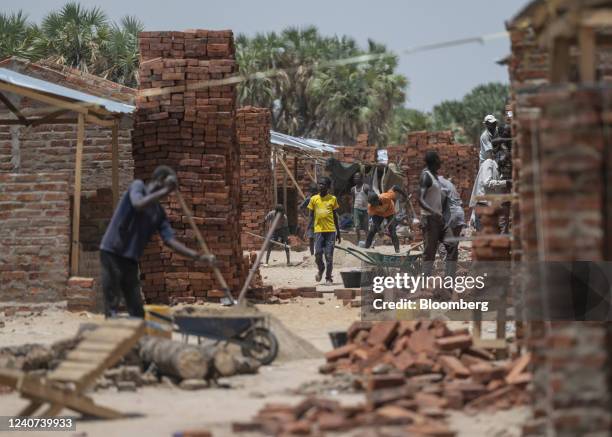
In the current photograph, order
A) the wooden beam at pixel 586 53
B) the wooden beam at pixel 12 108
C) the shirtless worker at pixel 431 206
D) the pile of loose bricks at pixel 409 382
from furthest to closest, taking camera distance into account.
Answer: the wooden beam at pixel 12 108 → the shirtless worker at pixel 431 206 → the pile of loose bricks at pixel 409 382 → the wooden beam at pixel 586 53

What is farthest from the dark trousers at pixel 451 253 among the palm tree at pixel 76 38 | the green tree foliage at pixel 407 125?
the green tree foliage at pixel 407 125

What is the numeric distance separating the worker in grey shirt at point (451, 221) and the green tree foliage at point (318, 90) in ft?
116

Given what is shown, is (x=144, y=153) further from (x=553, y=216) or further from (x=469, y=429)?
(x=553, y=216)

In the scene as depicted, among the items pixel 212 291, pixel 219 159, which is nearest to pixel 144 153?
pixel 219 159

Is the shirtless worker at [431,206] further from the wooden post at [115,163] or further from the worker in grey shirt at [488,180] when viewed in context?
the wooden post at [115,163]

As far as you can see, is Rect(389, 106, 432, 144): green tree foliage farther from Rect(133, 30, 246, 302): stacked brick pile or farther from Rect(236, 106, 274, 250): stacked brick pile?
Rect(133, 30, 246, 302): stacked brick pile

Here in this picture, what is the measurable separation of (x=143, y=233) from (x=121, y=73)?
107 ft

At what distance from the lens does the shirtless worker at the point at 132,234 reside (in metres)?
11.0

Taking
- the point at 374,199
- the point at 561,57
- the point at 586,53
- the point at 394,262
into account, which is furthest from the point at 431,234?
the point at 586,53

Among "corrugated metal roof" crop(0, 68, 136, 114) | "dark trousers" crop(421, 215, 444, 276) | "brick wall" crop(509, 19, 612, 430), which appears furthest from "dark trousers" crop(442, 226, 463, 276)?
"brick wall" crop(509, 19, 612, 430)

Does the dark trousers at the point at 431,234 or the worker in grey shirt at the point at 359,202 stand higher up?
the worker in grey shirt at the point at 359,202

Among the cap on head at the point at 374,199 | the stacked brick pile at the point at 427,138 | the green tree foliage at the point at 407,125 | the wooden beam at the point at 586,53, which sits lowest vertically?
the cap on head at the point at 374,199

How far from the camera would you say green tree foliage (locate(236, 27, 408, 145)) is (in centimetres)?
5200

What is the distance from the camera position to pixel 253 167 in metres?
28.4
